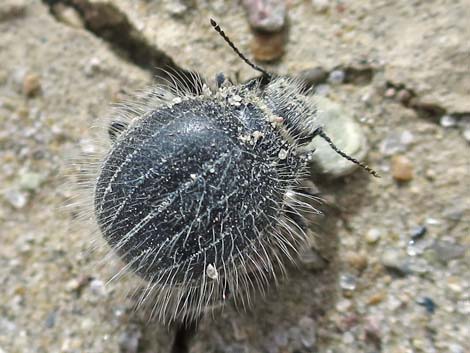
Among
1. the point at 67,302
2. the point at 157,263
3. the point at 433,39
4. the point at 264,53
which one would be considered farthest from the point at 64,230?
the point at 433,39

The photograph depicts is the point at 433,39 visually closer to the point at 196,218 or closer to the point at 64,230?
the point at 196,218

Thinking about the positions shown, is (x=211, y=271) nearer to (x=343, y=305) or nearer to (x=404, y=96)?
(x=343, y=305)

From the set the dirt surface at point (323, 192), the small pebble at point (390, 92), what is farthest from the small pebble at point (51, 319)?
the small pebble at point (390, 92)

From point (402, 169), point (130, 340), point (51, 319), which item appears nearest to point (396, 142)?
point (402, 169)

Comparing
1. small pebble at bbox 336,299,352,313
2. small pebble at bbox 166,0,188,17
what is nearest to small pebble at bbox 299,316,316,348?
small pebble at bbox 336,299,352,313

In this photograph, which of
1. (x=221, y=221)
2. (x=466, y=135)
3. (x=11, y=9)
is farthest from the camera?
(x=11, y=9)

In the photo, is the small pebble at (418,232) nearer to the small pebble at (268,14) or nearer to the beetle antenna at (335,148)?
the beetle antenna at (335,148)
